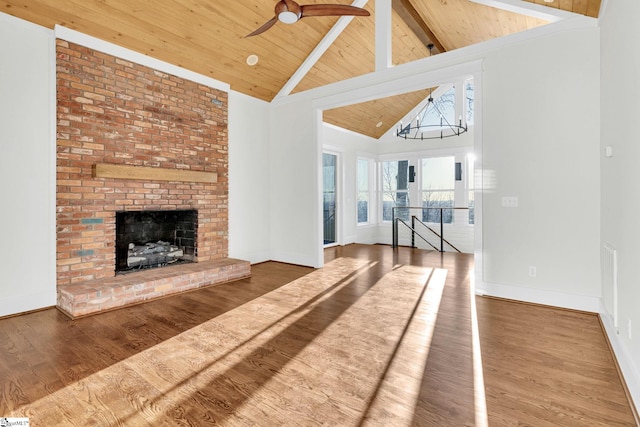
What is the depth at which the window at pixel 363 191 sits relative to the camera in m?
8.62

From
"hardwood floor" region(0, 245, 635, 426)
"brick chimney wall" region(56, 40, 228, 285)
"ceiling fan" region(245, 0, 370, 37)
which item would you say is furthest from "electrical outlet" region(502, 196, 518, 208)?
"brick chimney wall" region(56, 40, 228, 285)

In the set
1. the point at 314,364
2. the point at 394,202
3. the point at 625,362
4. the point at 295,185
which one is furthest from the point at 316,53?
the point at 625,362

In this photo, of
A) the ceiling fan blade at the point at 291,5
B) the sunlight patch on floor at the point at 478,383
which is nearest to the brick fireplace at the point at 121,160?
the ceiling fan blade at the point at 291,5

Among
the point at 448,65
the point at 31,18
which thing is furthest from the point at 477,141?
the point at 31,18

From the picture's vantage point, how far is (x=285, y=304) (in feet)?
11.7

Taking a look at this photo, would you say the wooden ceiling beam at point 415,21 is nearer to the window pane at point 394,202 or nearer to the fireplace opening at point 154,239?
the window pane at point 394,202

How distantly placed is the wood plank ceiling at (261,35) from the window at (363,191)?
3.09 meters

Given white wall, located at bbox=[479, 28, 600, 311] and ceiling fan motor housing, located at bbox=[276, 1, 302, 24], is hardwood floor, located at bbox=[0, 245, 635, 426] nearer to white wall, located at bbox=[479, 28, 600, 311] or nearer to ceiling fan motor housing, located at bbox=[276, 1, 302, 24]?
white wall, located at bbox=[479, 28, 600, 311]

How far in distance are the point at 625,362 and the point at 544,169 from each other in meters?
2.05

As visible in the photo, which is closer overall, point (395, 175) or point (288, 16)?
point (288, 16)

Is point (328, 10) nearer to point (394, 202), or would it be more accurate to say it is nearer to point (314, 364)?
→ point (314, 364)

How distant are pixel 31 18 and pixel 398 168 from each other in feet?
24.6

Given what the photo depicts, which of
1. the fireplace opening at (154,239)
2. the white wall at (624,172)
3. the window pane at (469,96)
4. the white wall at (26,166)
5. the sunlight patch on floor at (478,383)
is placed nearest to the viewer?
the sunlight patch on floor at (478,383)

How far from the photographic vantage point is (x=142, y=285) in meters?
3.67
